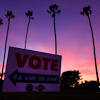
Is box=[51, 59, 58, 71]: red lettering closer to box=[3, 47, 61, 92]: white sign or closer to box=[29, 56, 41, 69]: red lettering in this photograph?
box=[3, 47, 61, 92]: white sign

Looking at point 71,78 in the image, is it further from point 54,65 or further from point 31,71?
point 31,71

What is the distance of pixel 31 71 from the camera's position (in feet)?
73.2

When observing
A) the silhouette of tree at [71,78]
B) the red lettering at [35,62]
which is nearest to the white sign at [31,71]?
the red lettering at [35,62]

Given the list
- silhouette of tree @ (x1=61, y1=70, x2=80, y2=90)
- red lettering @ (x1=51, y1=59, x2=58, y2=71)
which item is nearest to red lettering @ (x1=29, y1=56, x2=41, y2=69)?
red lettering @ (x1=51, y1=59, x2=58, y2=71)

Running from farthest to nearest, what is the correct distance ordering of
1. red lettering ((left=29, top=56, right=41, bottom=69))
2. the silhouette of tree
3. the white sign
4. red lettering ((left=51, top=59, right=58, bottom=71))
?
the silhouette of tree < red lettering ((left=51, top=59, right=58, bottom=71)) < red lettering ((left=29, top=56, right=41, bottom=69)) < the white sign

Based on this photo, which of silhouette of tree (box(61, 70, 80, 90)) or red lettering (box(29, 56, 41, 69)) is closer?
red lettering (box(29, 56, 41, 69))

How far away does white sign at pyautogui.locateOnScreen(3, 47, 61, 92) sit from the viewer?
20.5 metres

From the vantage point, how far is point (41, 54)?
24.1 meters

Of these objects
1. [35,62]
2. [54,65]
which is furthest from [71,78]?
[35,62]

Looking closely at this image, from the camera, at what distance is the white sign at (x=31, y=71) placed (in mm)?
20516

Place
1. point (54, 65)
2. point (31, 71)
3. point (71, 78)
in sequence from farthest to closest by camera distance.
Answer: point (71, 78) → point (54, 65) → point (31, 71)

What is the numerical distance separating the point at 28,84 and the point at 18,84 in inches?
64.8

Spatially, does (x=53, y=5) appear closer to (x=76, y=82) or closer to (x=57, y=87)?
(x=57, y=87)

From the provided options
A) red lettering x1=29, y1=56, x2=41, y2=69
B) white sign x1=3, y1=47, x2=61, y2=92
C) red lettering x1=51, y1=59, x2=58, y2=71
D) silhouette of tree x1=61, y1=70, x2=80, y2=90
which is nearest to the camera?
white sign x1=3, y1=47, x2=61, y2=92
